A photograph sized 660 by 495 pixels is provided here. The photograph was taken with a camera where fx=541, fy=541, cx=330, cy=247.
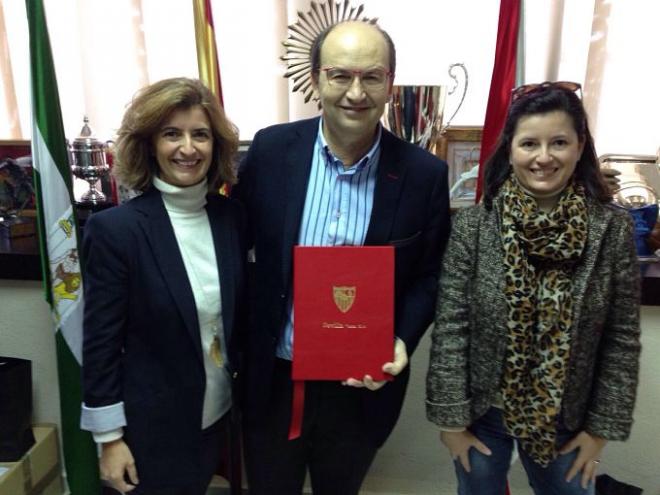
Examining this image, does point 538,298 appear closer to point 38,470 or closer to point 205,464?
point 205,464

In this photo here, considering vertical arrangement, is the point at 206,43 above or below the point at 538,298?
above

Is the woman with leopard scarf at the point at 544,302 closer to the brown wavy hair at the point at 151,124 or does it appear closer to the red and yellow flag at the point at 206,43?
the brown wavy hair at the point at 151,124

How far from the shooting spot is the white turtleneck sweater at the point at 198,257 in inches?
42.8

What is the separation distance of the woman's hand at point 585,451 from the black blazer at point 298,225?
38 cm

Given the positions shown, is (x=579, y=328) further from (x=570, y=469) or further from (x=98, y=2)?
(x=98, y=2)

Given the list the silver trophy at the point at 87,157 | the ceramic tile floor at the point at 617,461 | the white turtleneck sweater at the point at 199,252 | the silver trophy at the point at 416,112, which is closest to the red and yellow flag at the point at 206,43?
the silver trophy at the point at 87,157

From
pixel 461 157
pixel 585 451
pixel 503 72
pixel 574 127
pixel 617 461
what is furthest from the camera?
pixel 461 157

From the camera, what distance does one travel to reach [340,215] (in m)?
1.16

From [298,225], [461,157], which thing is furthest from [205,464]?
[461,157]

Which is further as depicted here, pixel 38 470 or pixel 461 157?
pixel 461 157

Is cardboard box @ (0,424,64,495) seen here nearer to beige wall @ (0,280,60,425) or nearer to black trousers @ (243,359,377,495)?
beige wall @ (0,280,60,425)

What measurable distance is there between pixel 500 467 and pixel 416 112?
1035mm

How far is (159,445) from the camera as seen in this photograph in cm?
112

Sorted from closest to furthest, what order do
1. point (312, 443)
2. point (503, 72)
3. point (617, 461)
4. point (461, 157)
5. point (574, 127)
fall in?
point (574, 127) < point (312, 443) < point (503, 72) < point (617, 461) < point (461, 157)
